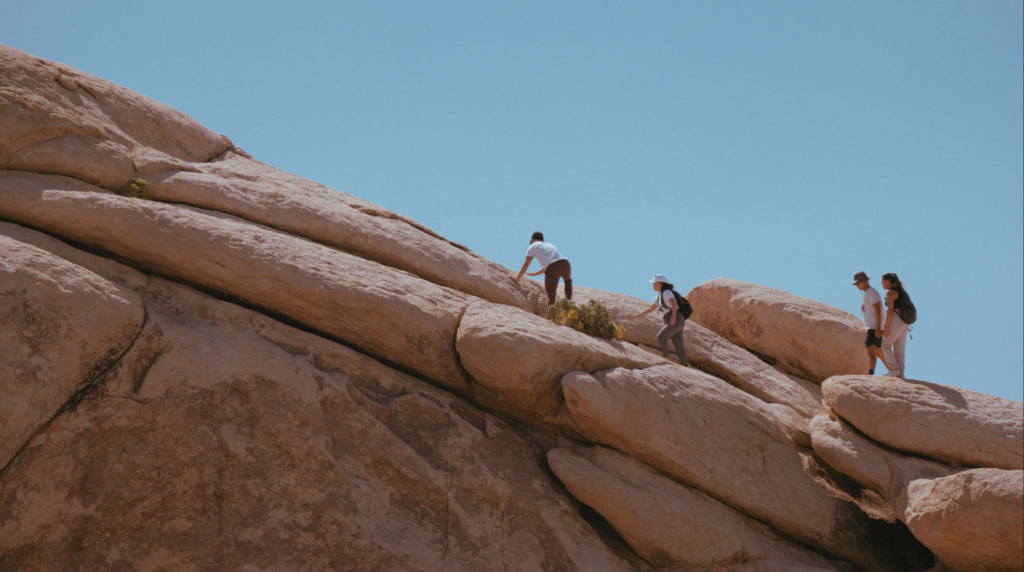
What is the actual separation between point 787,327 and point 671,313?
215 inches

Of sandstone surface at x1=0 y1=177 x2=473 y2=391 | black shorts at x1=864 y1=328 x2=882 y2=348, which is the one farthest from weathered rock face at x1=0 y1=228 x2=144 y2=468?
black shorts at x1=864 y1=328 x2=882 y2=348

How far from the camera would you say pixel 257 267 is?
12312 mm

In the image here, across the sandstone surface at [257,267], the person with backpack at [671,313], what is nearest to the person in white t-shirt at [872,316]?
the person with backpack at [671,313]

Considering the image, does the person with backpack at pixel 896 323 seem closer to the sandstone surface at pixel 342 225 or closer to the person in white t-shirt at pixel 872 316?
the person in white t-shirt at pixel 872 316

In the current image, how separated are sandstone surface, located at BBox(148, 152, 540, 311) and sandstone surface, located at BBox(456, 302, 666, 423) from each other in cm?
232

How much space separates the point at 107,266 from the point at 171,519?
501 cm

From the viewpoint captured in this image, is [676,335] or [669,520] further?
[676,335]

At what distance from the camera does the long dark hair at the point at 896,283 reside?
45.3ft

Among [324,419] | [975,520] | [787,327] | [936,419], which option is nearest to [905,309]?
[936,419]

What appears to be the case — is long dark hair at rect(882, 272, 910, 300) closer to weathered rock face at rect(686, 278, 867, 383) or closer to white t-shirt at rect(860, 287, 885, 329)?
white t-shirt at rect(860, 287, 885, 329)

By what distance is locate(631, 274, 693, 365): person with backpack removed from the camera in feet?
55.9

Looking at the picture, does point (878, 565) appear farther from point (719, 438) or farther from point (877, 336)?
point (877, 336)

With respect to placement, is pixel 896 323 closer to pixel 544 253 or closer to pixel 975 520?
pixel 975 520

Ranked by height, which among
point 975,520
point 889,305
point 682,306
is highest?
point 889,305
